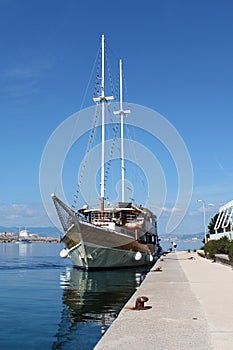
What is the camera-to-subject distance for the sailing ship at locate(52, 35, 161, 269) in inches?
1325

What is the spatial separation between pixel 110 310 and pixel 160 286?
225 centimetres

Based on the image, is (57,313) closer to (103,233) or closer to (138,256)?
(103,233)

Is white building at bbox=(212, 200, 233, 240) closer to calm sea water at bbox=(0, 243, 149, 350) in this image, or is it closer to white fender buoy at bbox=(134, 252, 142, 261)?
white fender buoy at bbox=(134, 252, 142, 261)

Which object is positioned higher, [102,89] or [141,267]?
[102,89]

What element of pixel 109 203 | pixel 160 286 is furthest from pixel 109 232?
pixel 160 286

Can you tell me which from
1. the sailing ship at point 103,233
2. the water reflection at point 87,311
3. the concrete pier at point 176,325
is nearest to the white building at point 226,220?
the sailing ship at point 103,233

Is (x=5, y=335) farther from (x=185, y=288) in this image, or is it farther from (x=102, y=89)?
(x=102, y=89)

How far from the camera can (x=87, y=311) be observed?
48.4 ft

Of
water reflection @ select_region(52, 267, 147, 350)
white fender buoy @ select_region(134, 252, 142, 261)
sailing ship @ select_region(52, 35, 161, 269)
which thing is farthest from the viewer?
white fender buoy @ select_region(134, 252, 142, 261)

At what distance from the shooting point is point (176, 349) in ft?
21.2

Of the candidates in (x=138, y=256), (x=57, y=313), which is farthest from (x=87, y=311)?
(x=138, y=256)

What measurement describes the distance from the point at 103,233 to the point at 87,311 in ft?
62.8

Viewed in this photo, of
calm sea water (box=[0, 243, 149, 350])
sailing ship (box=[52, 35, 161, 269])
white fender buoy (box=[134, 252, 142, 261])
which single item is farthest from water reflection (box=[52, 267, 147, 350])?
white fender buoy (box=[134, 252, 142, 261])

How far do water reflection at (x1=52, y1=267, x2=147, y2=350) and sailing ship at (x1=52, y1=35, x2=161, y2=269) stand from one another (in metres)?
8.94
